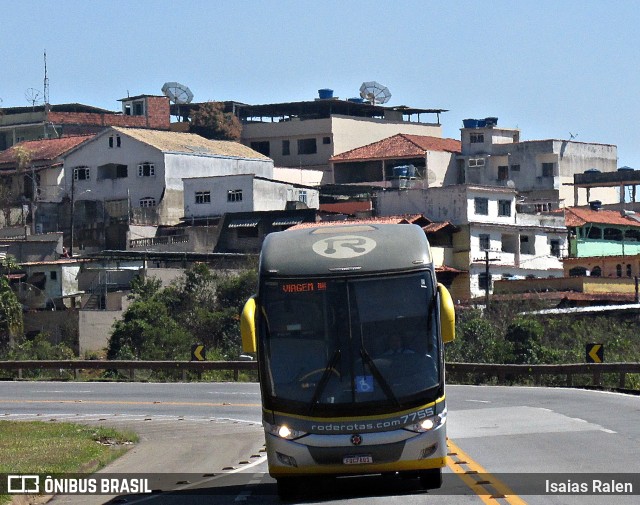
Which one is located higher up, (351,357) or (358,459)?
(351,357)

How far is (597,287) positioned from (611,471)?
56.2 m

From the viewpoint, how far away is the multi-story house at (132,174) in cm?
8731

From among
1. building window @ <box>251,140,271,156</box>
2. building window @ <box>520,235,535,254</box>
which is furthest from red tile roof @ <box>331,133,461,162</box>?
building window @ <box>520,235,535,254</box>

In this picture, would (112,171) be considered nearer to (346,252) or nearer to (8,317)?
(8,317)

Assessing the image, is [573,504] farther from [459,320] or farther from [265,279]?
[459,320]

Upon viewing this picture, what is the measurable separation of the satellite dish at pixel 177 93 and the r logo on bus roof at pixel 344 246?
102285mm

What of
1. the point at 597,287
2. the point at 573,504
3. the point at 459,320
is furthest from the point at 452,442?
the point at 597,287

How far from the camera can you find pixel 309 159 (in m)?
107

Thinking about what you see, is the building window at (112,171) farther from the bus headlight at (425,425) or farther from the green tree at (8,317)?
the bus headlight at (425,425)

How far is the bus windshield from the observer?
49.8 feet

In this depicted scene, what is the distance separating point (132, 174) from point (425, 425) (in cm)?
7719

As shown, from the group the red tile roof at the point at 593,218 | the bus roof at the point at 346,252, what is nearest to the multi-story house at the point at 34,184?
the red tile roof at the point at 593,218

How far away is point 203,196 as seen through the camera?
284 feet

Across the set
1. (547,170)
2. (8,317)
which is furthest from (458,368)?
(547,170)
